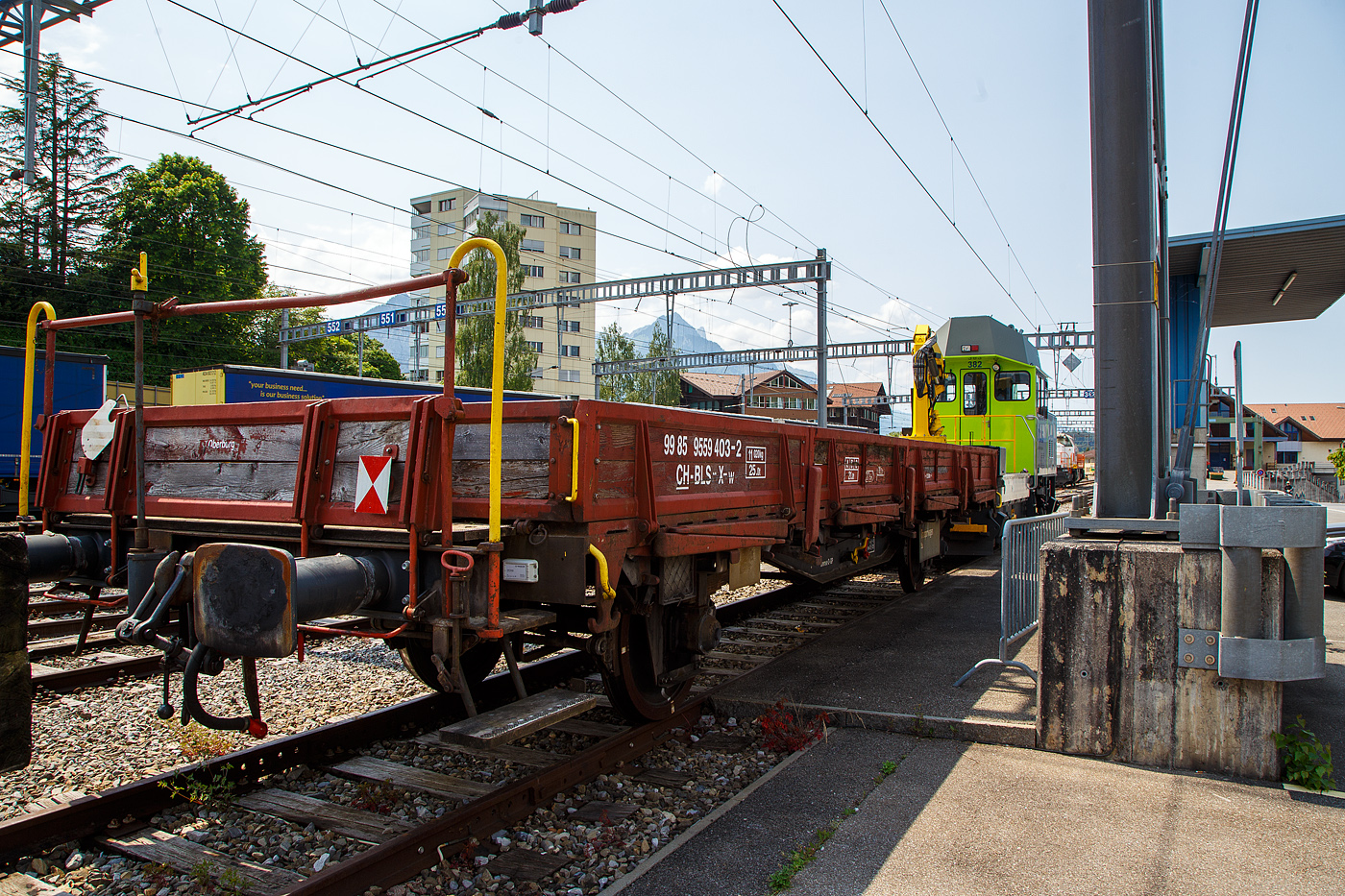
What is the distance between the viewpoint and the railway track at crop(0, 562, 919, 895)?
141 inches

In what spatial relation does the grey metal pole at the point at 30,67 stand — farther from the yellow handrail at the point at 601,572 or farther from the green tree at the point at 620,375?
the green tree at the point at 620,375

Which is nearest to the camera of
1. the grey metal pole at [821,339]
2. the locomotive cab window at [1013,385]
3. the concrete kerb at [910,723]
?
the concrete kerb at [910,723]

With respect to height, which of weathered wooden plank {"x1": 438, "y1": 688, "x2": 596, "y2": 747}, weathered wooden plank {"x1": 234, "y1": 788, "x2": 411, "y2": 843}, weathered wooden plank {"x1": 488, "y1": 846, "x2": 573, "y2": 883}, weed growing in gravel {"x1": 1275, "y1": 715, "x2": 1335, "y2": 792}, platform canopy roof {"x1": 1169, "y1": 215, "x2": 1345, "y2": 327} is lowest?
weathered wooden plank {"x1": 488, "y1": 846, "x2": 573, "y2": 883}

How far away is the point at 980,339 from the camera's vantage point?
1698cm

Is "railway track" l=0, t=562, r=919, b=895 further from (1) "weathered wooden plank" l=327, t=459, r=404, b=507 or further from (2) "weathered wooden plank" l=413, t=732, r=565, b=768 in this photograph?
(1) "weathered wooden plank" l=327, t=459, r=404, b=507

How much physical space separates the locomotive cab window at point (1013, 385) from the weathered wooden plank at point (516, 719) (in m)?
14.6

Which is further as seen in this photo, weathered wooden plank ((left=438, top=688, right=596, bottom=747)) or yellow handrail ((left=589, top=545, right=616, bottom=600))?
yellow handrail ((left=589, top=545, right=616, bottom=600))

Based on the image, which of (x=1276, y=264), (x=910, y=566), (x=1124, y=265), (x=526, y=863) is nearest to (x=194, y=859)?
(x=526, y=863)

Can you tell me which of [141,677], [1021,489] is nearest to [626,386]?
[1021,489]

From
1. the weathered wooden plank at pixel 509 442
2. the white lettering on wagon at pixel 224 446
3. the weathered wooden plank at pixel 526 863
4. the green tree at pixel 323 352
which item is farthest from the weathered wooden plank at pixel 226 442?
the green tree at pixel 323 352

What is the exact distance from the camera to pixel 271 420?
4.35 metres

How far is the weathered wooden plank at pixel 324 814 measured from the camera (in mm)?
3881

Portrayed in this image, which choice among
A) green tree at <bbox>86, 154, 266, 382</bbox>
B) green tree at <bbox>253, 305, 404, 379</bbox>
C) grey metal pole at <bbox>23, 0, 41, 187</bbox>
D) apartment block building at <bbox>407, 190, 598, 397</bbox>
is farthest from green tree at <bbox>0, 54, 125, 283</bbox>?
apartment block building at <bbox>407, 190, 598, 397</bbox>

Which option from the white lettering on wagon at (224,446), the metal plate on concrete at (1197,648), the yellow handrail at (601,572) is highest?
the white lettering on wagon at (224,446)
